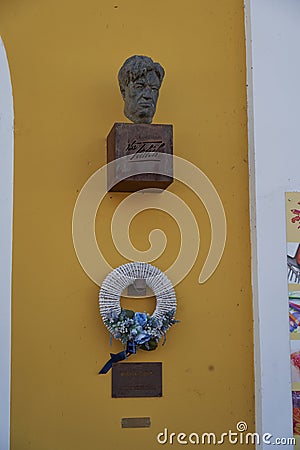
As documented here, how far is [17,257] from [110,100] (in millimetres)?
812

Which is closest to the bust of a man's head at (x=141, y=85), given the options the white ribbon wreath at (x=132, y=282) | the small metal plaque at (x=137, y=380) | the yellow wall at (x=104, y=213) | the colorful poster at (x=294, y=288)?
the yellow wall at (x=104, y=213)

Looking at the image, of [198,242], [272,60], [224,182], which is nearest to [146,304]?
[198,242]

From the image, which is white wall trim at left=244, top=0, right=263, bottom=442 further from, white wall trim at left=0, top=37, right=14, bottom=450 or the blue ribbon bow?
white wall trim at left=0, top=37, right=14, bottom=450

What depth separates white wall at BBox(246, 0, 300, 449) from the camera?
384cm

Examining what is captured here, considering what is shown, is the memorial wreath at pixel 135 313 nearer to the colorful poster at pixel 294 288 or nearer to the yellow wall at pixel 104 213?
the yellow wall at pixel 104 213

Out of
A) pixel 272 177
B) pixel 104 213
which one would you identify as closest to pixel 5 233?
pixel 104 213

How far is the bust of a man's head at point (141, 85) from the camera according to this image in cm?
374

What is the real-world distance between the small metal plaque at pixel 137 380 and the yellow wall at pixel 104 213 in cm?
3

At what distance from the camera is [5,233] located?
3801 millimetres

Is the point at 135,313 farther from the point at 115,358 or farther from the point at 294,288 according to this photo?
the point at 294,288

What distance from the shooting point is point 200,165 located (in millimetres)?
4020
